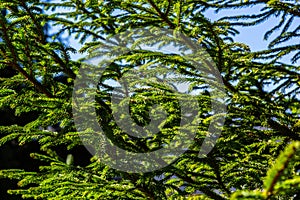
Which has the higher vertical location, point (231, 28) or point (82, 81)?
point (231, 28)

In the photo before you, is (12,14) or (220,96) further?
(12,14)

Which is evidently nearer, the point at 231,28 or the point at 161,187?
the point at 161,187

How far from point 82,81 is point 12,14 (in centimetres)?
86

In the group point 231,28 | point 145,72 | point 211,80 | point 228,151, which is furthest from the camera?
point 231,28

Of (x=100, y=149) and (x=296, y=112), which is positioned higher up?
(x=296, y=112)

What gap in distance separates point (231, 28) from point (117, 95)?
1469 millimetres

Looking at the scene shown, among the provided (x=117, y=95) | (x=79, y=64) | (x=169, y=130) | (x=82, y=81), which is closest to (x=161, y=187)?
(x=169, y=130)

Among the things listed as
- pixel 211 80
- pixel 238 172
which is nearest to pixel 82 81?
pixel 211 80

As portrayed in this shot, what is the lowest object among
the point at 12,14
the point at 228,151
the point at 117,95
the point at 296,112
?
the point at 228,151

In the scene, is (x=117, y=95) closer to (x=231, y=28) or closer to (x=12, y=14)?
(x=12, y=14)

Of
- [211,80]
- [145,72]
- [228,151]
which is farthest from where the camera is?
[228,151]

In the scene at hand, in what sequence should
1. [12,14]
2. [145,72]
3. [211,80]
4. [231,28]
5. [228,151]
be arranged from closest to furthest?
[145,72], [211,80], [12,14], [228,151], [231,28]

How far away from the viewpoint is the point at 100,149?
107 inches

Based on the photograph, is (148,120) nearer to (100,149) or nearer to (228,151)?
(100,149)
